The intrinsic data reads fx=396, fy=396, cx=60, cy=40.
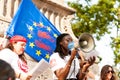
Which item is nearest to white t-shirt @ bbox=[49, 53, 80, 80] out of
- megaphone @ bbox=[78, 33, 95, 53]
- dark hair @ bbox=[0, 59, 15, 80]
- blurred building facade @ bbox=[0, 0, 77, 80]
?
megaphone @ bbox=[78, 33, 95, 53]

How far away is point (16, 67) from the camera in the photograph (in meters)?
4.64

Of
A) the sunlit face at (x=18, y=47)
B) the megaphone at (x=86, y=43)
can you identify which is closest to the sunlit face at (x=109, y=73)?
the megaphone at (x=86, y=43)

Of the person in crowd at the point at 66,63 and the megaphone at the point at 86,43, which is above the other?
the megaphone at the point at 86,43

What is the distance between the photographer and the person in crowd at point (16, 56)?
4559mm

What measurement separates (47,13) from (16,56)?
350 cm

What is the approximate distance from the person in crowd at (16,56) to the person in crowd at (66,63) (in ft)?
1.64

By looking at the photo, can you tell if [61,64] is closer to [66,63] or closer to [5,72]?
[66,63]

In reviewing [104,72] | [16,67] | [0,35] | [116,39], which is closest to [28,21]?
[0,35]

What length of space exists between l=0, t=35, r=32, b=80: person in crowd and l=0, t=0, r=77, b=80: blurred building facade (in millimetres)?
1848

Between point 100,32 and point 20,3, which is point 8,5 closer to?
point 20,3

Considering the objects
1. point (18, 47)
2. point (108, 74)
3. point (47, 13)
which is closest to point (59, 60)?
point (18, 47)

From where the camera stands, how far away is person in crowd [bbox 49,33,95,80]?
509 cm

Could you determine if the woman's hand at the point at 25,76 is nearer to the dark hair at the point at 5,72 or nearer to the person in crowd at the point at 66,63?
the person in crowd at the point at 66,63

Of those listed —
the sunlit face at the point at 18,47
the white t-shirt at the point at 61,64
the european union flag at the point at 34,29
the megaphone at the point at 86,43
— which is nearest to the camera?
the sunlit face at the point at 18,47
